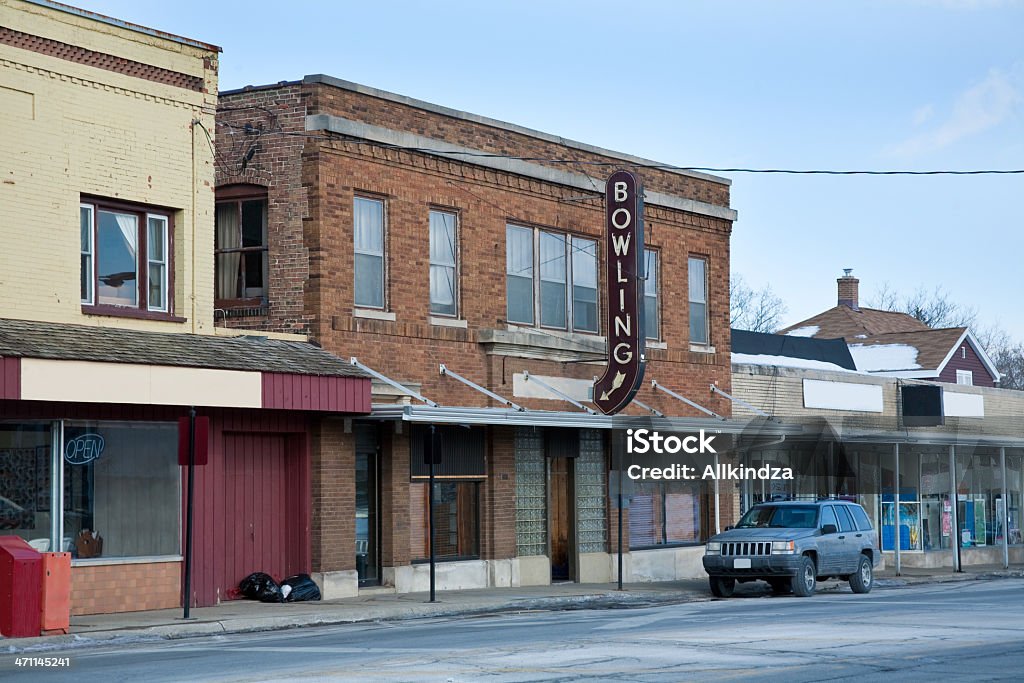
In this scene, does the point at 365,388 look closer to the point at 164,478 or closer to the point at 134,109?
the point at 164,478

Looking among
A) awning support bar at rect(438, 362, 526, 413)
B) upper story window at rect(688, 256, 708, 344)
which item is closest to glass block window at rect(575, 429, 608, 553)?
awning support bar at rect(438, 362, 526, 413)

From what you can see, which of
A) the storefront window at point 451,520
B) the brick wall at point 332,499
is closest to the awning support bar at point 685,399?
the storefront window at point 451,520

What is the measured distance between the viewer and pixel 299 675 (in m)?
12.9

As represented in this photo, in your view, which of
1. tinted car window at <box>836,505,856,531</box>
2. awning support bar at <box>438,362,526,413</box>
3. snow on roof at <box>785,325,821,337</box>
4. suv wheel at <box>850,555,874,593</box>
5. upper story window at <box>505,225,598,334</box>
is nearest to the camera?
awning support bar at <box>438,362,526,413</box>

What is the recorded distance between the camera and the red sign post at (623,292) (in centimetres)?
2705

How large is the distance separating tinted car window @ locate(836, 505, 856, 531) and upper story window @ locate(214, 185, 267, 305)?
10619 millimetres

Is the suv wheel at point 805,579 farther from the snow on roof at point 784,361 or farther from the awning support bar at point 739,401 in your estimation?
the snow on roof at point 784,361

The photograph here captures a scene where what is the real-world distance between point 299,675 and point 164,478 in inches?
355

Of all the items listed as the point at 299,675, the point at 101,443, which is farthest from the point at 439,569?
the point at 299,675

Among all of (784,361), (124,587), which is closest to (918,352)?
(784,361)

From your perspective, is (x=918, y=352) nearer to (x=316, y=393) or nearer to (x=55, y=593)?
(x=316, y=393)

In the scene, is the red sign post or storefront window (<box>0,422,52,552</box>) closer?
storefront window (<box>0,422,52,552</box>)

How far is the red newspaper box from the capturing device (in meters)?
17.2

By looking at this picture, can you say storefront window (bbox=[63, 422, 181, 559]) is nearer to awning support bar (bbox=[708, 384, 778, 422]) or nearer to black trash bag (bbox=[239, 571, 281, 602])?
black trash bag (bbox=[239, 571, 281, 602])
